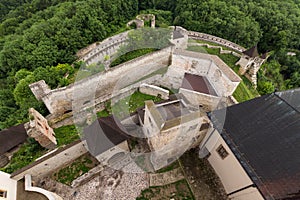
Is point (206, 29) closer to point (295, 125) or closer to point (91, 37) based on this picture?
point (91, 37)

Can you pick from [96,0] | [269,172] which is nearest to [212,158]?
[269,172]

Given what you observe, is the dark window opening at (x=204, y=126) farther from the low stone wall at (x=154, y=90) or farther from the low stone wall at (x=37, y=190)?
the low stone wall at (x=37, y=190)

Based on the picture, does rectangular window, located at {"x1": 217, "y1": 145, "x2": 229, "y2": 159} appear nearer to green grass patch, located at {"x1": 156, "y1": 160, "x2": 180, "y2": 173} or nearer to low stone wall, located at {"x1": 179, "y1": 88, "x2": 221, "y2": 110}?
green grass patch, located at {"x1": 156, "y1": 160, "x2": 180, "y2": 173}

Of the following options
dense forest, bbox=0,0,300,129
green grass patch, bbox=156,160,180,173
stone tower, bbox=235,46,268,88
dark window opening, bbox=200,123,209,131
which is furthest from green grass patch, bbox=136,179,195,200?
stone tower, bbox=235,46,268,88

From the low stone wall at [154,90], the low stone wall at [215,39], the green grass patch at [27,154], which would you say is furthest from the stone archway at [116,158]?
the low stone wall at [215,39]

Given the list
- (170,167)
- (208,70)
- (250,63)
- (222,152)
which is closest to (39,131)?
(170,167)

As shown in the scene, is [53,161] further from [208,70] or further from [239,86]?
[239,86]
